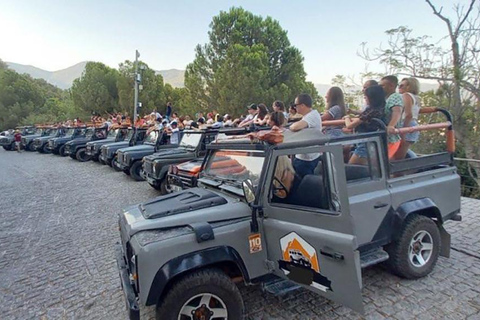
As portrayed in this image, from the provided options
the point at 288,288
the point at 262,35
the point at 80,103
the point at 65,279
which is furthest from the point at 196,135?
the point at 80,103

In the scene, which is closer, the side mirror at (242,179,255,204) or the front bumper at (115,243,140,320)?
the front bumper at (115,243,140,320)

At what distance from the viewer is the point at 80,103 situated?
35.4 metres

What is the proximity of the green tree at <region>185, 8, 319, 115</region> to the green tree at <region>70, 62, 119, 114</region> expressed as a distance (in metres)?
13.8

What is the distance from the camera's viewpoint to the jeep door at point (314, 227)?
216 cm

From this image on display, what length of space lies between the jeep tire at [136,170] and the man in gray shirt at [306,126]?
7.20 meters

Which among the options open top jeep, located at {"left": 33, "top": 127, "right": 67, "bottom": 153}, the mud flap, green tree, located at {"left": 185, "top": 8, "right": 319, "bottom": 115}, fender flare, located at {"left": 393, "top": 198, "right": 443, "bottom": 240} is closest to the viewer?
fender flare, located at {"left": 393, "top": 198, "right": 443, "bottom": 240}

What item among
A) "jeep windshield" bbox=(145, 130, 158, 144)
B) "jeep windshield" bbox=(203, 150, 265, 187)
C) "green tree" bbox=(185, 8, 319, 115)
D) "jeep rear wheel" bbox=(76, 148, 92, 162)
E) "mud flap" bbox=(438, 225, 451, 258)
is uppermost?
"green tree" bbox=(185, 8, 319, 115)

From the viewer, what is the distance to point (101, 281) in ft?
12.0

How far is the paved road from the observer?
2934 mm

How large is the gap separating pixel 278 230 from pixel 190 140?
6.02 meters

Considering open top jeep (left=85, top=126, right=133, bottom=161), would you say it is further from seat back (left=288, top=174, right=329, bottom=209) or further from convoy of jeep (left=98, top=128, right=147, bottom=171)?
seat back (left=288, top=174, right=329, bottom=209)

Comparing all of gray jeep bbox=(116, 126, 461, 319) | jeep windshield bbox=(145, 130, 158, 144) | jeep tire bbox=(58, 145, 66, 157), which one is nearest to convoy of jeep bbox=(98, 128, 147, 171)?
jeep windshield bbox=(145, 130, 158, 144)

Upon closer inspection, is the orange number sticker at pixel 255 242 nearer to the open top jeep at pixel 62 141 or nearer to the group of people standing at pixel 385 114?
the group of people standing at pixel 385 114

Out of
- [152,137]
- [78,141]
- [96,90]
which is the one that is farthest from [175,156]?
[96,90]
